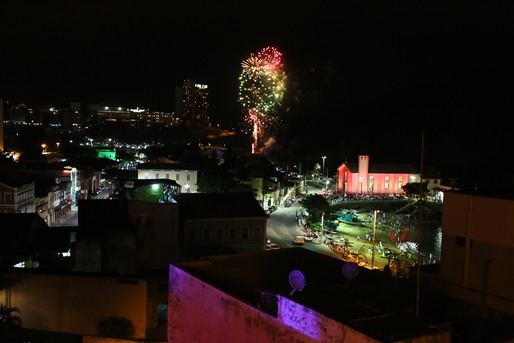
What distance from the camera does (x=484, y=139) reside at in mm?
49094

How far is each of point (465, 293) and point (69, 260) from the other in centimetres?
909

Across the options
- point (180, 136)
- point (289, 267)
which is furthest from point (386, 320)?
point (180, 136)

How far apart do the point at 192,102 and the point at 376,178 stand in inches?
2856

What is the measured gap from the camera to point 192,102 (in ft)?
327

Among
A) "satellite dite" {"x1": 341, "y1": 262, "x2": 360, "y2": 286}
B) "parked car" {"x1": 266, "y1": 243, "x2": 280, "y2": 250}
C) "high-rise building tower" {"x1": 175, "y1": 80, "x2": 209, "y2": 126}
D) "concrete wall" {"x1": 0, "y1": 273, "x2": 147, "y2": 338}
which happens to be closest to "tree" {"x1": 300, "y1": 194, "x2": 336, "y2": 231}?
"parked car" {"x1": 266, "y1": 243, "x2": 280, "y2": 250}

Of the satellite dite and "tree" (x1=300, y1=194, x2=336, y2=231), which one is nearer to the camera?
the satellite dite

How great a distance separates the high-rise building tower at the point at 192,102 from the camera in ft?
322

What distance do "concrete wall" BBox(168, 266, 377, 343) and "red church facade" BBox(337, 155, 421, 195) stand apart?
26.4m

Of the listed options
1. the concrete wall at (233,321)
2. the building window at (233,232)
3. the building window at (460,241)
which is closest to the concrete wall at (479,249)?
the building window at (460,241)

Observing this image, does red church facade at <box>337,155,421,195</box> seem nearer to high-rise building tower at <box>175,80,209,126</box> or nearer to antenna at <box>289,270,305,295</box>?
antenna at <box>289,270,305,295</box>

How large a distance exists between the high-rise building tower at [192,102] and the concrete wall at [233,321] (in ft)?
306

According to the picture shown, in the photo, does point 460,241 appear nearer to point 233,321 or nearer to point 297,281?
point 297,281

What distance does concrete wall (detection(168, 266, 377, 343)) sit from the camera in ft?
10.9

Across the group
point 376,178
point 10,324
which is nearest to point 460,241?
point 10,324
